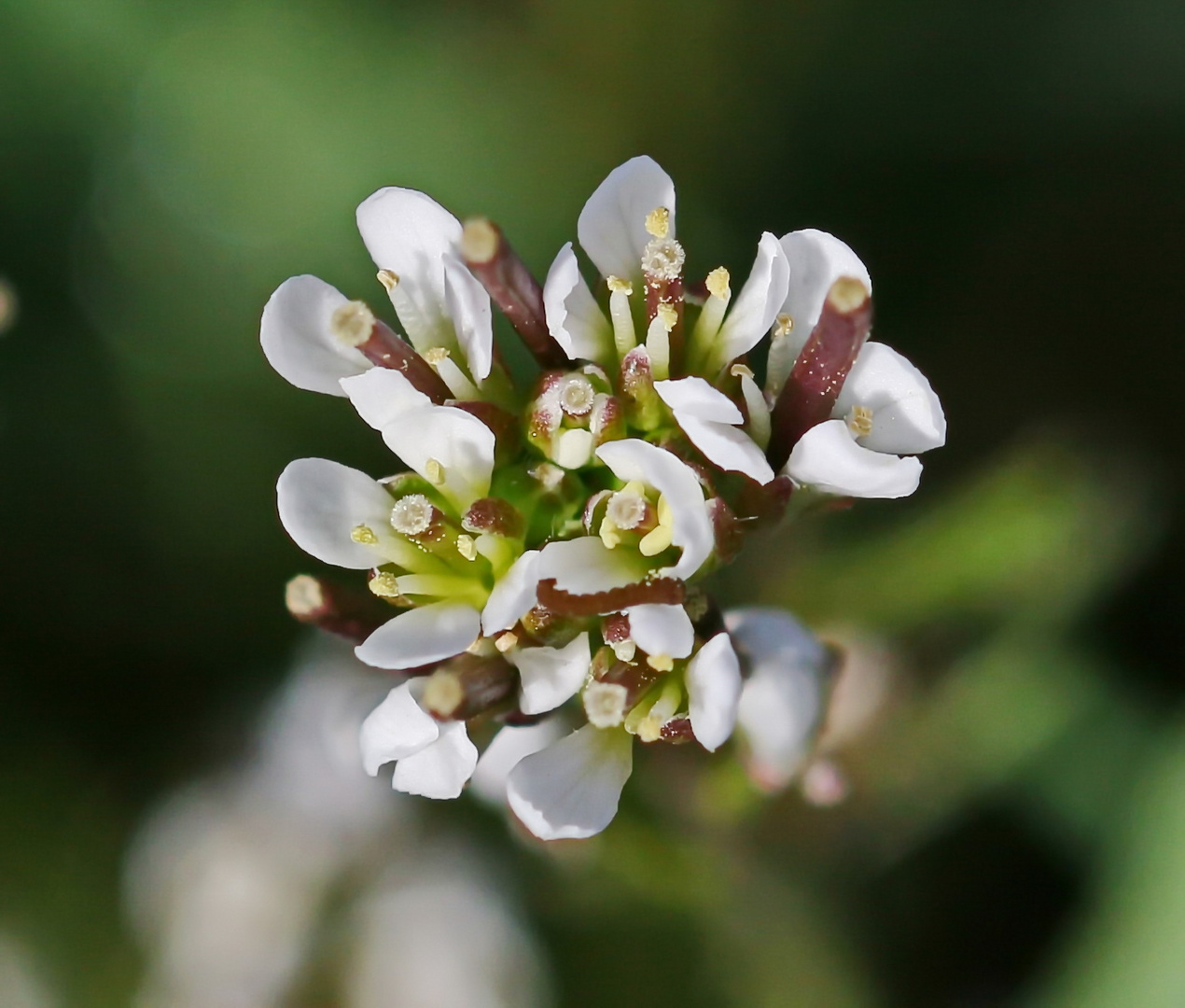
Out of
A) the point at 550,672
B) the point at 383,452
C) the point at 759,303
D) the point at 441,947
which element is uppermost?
the point at 759,303

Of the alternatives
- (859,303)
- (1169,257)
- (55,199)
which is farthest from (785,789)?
(55,199)

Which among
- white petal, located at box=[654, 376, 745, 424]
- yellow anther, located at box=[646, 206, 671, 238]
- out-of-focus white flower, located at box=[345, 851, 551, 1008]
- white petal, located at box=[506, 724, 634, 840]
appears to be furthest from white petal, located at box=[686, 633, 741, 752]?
out-of-focus white flower, located at box=[345, 851, 551, 1008]

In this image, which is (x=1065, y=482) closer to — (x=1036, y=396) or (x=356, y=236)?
(x=1036, y=396)

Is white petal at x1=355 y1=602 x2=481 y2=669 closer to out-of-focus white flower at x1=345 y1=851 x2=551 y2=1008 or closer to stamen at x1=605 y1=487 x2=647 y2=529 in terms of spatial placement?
stamen at x1=605 y1=487 x2=647 y2=529

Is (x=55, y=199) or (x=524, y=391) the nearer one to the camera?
(x=524, y=391)

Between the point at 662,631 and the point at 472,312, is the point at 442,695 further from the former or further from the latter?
the point at 472,312

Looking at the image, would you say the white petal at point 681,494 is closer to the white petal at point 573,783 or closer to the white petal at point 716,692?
the white petal at point 716,692

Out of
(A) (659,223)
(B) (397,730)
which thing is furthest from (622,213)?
(B) (397,730)
